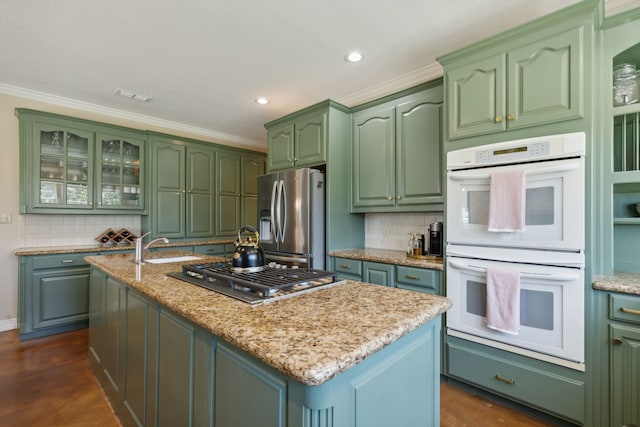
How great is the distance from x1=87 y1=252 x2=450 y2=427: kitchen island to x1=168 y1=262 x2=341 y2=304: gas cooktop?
0.17 ft

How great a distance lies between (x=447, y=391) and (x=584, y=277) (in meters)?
1.16

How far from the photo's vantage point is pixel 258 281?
1276 millimetres

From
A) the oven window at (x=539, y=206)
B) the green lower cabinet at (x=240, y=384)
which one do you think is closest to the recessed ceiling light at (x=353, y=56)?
the oven window at (x=539, y=206)

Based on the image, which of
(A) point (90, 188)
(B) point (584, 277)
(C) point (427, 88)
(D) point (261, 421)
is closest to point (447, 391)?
(B) point (584, 277)

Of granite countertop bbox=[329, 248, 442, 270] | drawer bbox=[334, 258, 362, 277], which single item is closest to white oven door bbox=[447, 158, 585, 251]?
granite countertop bbox=[329, 248, 442, 270]

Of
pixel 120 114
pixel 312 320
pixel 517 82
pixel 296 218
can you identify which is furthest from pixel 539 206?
pixel 120 114

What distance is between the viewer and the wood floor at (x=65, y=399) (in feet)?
5.91

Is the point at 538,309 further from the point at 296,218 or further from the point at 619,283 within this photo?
the point at 296,218

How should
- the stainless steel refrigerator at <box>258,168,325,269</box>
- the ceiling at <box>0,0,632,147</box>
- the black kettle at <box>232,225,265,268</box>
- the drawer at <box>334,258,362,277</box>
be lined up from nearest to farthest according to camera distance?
the black kettle at <box>232,225,265,268</box>, the ceiling at <box>0,0,632,147</box>, the drawer at <box>334,258,362,277</box>, the stainless steel refrigerator at <box>258,168,325,269</box>

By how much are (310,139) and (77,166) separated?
2634 millimetres

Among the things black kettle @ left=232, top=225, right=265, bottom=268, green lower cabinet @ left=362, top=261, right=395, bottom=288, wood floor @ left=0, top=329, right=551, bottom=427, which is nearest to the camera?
black kettle @ left=232, top=225, right=265, bottom=268

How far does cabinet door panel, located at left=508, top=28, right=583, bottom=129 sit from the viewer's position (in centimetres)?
166

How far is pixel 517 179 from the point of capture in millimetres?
1760

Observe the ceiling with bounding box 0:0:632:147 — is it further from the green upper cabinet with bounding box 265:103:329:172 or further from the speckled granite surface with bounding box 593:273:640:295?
the speckled granite surface with bounding box 593:273:640:295
